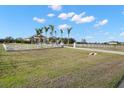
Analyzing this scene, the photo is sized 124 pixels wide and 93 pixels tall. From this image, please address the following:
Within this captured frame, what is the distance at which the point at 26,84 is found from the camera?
689 centimetres

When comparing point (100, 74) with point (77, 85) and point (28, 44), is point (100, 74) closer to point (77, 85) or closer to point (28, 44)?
point (77, 85)

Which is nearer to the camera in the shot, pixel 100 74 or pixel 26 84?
pixel 26 84

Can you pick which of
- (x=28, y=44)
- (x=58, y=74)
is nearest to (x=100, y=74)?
(x=58, y=74)

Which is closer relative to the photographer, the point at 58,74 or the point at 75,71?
the point at 58,74

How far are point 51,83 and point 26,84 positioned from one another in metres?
0.69
